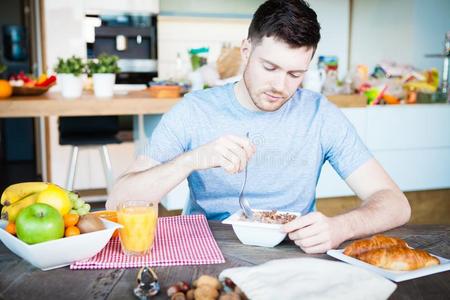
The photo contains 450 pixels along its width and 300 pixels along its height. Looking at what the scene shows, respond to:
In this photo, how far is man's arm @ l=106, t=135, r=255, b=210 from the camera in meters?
1.30

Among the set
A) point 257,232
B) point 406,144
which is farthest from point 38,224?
point 406,144

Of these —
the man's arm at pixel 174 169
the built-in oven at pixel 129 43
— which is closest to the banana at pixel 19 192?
the man's arm at pixel 174 169

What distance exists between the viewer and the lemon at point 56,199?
3.71 ft

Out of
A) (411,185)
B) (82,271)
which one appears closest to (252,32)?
(82,271)

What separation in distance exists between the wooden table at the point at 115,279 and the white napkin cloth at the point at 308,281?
0.10 m

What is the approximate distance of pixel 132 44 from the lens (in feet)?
16.4

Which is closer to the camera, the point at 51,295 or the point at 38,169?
the point at 51,295

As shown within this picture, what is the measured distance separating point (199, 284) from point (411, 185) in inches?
122

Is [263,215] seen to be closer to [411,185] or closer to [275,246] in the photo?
[275,246]

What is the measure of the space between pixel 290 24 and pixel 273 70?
13 cm

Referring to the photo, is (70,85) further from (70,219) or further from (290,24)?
(70,219)

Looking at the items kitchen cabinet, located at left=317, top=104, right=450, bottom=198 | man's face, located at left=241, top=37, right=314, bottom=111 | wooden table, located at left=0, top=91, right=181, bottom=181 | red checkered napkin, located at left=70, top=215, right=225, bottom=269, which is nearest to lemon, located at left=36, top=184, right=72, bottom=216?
red checkered napkin, located at left=70, top=215, right=225, bottom=269

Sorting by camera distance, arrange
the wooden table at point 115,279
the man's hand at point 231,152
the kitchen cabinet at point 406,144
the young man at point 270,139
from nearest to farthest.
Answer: the wooden table at point 115,279 → the man's hand at point 231,152 → the young man at point 270,139 → the kitchen cabinet at point 406,144

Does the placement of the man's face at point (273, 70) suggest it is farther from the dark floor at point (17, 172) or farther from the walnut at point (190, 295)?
the dark floor at point (17, 172)
